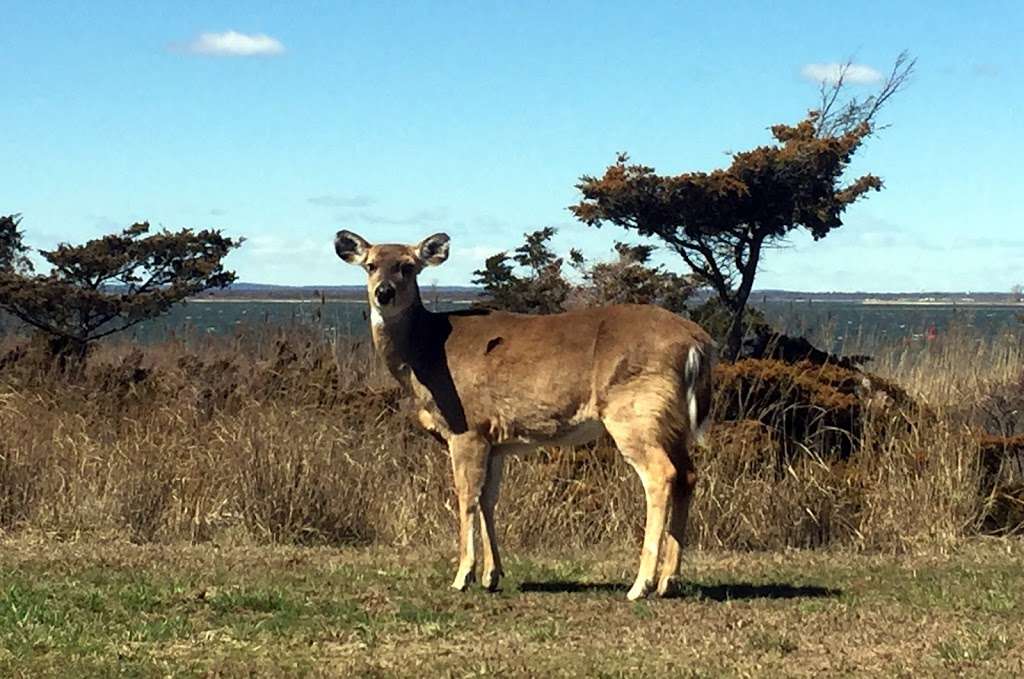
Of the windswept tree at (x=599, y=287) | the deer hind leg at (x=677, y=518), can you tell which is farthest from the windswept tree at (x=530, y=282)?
the deer hind leg at (x=677, y=518)

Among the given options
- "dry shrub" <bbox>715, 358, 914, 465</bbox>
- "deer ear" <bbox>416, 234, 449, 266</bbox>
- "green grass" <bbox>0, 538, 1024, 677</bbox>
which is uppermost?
"deer ear" <bbox>416, 234, 449, 266</bbox>

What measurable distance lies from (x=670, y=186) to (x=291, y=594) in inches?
348

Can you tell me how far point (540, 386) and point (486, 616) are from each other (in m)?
1.71

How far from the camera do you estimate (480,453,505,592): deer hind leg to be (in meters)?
10.7

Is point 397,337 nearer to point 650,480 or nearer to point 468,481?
point 468,481

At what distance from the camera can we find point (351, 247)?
36.9 feet

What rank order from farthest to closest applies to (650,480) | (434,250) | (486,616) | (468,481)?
(434,250) → (468,481) → (650,480) → (486,616)

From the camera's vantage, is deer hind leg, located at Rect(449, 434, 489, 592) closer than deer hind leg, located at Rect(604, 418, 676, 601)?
No

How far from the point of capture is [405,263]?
11.1 meters

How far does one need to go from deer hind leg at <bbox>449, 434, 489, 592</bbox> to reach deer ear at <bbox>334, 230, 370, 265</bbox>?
1.50 m

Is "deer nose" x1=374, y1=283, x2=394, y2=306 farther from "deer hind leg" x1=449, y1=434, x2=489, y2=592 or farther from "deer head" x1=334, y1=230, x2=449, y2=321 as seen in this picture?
"deer hind leg" x1=449, y1=434, x2=489, y2=592

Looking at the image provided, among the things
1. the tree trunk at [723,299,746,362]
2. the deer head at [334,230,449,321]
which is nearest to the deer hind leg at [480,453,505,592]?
the deer head at [334,230,449,321]

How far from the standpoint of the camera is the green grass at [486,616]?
848cm

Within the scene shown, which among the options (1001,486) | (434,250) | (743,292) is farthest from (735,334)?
(434,250)
